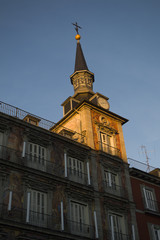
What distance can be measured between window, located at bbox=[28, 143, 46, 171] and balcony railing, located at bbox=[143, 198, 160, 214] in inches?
455

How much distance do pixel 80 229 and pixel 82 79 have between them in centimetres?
2213

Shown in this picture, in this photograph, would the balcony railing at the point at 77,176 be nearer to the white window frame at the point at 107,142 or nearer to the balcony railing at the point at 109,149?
the balcony railing at the point at 109,149

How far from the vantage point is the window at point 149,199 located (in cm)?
3247

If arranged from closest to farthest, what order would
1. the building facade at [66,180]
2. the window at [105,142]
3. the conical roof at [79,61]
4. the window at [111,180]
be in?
the building facade at [66,180]
the window at [111,180]
the window at [105,142]
the conical roof at [79,61]

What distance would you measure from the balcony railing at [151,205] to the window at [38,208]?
37.8ft

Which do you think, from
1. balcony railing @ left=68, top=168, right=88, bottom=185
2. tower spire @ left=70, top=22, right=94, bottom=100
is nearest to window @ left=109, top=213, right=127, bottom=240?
balcony railing @ left=68, top=168, right=88, bottom=185

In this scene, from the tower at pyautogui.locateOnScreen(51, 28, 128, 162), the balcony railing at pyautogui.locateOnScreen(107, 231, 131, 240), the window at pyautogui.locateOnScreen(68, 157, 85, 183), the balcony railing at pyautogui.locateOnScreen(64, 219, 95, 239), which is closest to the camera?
the balcony railing at pyautogui.locateOnScreen(64, 219, 95, 239)

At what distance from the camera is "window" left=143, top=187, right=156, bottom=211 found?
3247 centimetres

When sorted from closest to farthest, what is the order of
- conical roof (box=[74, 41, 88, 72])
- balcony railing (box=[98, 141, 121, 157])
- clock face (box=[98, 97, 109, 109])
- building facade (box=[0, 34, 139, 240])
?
building facade (box=[0, 34, 139, 240]) < balcony railing (box=[98, 141, 121, 157]) < clock face (box=[98, 97, 109, 109]) < conical roof (box=[74, 41, 88, 72])

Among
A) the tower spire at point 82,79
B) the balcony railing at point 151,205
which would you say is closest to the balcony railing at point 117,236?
the balcony railing at point 151,205

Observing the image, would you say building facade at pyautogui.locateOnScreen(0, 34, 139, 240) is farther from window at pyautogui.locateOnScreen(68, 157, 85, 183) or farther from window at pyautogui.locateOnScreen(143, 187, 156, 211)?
window at pyautogui.locateOnScreen(143, 187, 156, 211)

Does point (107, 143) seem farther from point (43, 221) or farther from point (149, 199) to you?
point (43, 221)

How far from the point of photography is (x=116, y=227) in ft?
92.9

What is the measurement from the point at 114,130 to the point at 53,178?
1116 cm
